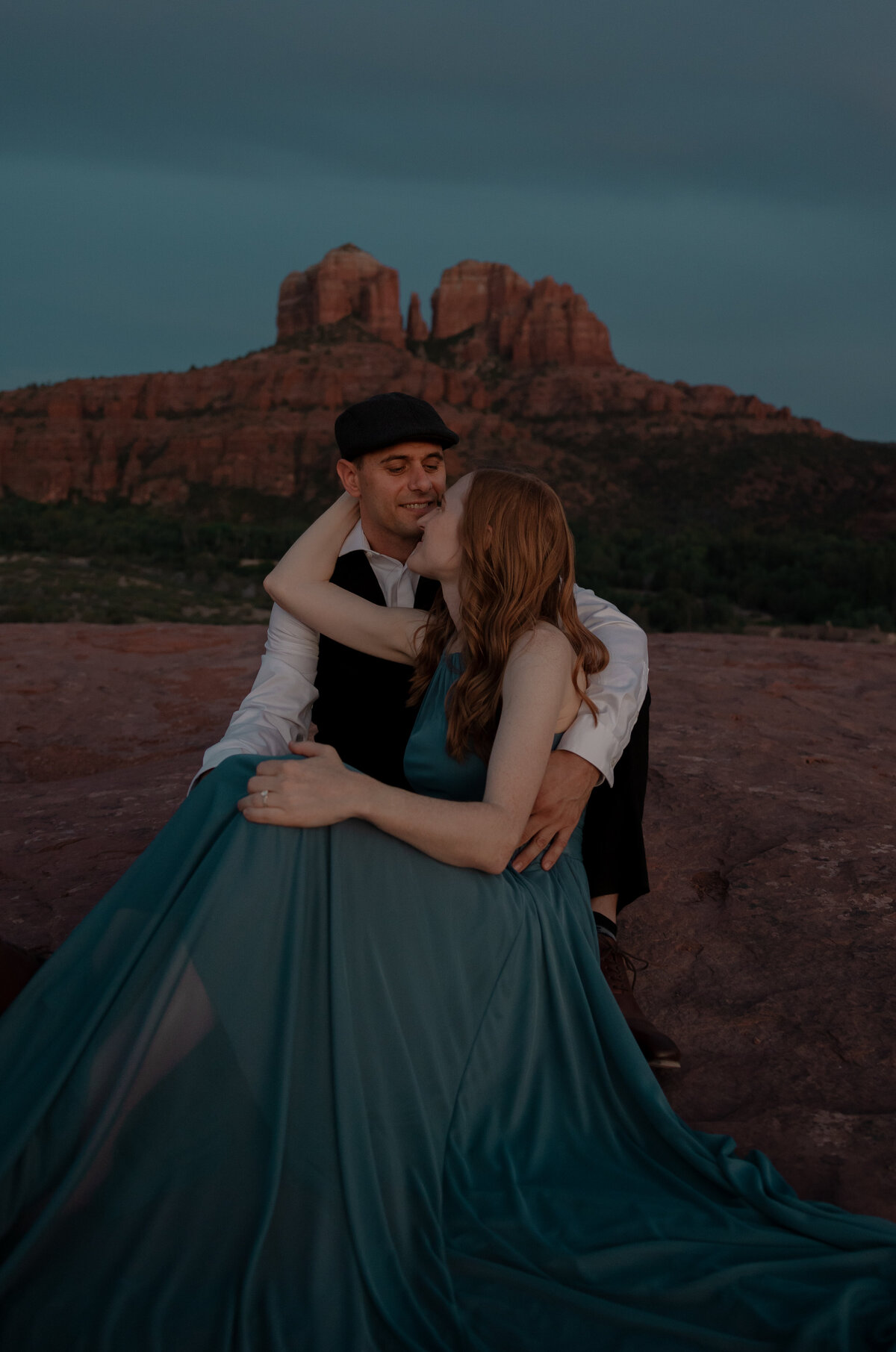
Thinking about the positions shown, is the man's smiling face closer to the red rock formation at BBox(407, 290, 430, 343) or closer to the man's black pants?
the man's black pants

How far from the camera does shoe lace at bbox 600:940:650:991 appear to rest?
2.55m

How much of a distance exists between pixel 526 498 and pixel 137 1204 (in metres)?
1.65

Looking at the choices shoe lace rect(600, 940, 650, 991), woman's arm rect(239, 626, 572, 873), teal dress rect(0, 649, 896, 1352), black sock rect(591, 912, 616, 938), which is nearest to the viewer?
teal dress rect(0, 649, 896, 1352)

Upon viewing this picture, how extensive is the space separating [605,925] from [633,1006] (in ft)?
1.20

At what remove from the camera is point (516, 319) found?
256ft

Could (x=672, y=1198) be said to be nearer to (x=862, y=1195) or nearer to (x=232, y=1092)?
(x=862, y=1195)

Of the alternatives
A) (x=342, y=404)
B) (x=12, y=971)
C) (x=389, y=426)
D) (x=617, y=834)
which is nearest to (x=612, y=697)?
(x=617, y=834)

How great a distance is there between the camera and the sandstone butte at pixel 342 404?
2266 inches

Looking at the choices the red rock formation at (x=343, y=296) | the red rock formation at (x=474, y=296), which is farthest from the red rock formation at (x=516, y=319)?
the red rock formation at (x=343, y=296)

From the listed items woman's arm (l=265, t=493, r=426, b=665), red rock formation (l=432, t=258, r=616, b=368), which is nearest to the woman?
woman's arm (l=265, t=493, r=426, b=665)

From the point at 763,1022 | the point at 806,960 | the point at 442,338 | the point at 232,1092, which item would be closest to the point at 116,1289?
the point at 232,1092

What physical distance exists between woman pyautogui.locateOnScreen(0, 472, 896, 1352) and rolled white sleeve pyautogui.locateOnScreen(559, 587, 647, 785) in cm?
45

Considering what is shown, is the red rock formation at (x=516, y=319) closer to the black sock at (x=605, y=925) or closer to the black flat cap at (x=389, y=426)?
the black flat cap at (x=389, y=426)

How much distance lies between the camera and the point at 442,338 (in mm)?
79938
